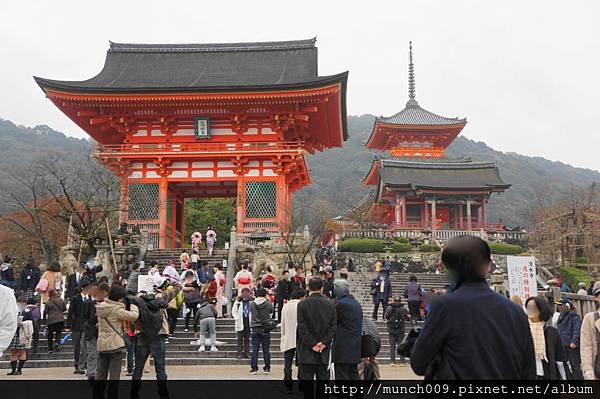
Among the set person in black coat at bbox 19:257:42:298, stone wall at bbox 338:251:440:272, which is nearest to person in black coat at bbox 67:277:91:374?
person in black coat at bbox 19:257:42:298

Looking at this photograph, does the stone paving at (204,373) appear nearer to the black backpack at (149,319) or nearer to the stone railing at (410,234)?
the black backpack at (149,319)

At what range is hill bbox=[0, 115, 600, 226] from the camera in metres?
63.7

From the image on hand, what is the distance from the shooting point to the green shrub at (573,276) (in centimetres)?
2533

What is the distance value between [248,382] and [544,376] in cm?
506

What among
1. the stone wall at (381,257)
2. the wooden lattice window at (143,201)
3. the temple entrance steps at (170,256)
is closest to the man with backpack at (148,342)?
the temple entrance steps at (170,256)

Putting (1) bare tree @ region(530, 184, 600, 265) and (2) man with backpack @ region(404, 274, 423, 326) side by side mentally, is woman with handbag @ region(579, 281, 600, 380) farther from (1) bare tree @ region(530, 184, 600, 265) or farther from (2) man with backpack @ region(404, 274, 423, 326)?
(1) bare tree @ region(530, 184, 600, 265)

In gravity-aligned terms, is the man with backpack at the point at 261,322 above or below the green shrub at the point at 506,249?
below

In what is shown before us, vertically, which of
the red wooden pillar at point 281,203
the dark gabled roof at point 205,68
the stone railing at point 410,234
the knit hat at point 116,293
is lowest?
the knit hat at point 116,293

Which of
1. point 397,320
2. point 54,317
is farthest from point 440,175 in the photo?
point 54,317

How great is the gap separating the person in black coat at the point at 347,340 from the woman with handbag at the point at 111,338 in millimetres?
2730

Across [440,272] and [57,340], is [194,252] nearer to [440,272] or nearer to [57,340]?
[57,340]

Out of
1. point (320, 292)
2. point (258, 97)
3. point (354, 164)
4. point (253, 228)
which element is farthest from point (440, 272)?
point (354, 164)

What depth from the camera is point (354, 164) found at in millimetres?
90500

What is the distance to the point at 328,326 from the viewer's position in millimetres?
7004
